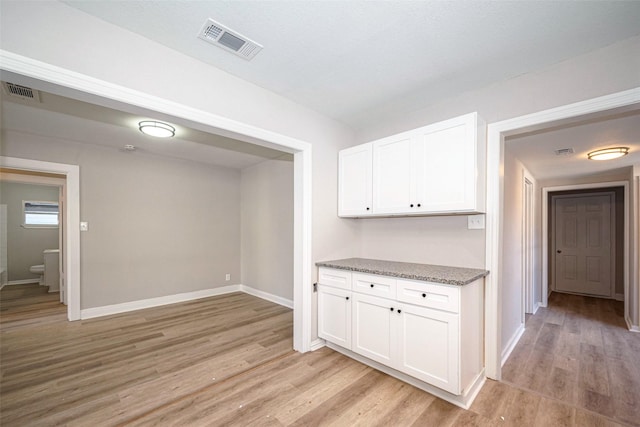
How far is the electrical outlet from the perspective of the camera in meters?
2.35

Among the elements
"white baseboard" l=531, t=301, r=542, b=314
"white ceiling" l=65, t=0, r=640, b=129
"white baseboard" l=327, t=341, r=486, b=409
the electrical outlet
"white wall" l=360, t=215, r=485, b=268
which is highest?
"white ceiling" l=65, t=0, r=640, b=129

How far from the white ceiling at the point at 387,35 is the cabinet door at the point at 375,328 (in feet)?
6.25

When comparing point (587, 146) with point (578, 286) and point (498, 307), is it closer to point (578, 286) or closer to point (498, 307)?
point (498, 307)

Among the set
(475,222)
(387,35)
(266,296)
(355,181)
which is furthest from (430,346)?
(266,296)

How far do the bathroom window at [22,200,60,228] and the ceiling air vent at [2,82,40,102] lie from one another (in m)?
4.99

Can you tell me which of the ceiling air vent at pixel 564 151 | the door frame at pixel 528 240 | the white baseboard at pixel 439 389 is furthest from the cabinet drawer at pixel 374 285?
the ceiling air vent at pixel 564 151

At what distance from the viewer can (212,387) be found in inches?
85.4

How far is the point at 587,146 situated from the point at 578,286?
4.18 m

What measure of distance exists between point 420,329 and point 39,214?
335 inches

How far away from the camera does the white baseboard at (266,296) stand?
4346 millimetres

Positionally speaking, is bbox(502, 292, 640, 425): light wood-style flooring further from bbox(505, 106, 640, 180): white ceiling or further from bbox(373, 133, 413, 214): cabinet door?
bbox(505, 106, 640, 180): white ceiling

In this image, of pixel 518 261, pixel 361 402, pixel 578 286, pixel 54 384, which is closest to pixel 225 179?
pixel 54 384

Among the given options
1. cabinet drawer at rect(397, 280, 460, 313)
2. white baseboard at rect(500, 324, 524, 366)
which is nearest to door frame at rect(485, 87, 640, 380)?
white baseboard at rect(500, 324, 524, 366)

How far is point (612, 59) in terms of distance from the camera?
1.81 meters
